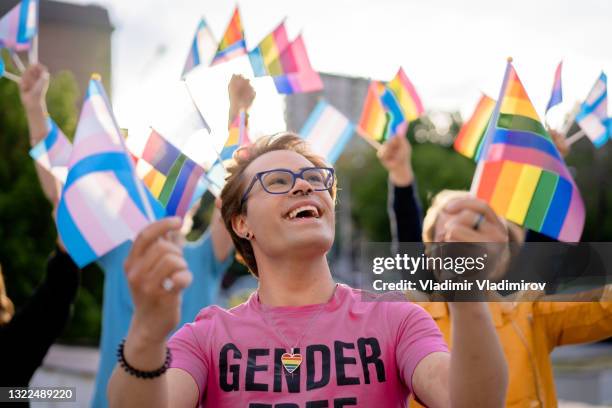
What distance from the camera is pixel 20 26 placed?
4.68 m

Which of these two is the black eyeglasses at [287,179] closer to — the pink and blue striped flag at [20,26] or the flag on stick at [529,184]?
the flag on stick at [529,184]

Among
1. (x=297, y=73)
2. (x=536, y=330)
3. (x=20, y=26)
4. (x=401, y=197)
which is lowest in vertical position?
(x=536, y=330)

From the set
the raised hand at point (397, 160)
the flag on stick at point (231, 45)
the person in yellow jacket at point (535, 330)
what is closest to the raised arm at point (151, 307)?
the person in yellow jacket at point (535, 330)

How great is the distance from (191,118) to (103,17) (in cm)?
3078

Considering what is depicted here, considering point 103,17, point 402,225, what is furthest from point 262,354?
point 103,17

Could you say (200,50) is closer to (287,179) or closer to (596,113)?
(287,179)

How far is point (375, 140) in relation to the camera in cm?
445

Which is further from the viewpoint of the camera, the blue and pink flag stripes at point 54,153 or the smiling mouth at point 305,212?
the blue and pink flag stripes at point 54,153

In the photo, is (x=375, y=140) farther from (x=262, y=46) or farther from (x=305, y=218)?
(x=305, y=218)

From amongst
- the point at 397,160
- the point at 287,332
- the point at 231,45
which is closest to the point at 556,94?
the point at 397,160

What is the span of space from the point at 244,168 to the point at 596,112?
9.72 ft

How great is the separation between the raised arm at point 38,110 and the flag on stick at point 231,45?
0.84 metres

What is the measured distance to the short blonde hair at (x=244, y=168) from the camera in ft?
7.93

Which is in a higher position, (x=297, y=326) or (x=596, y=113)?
(x=596, y=113)
